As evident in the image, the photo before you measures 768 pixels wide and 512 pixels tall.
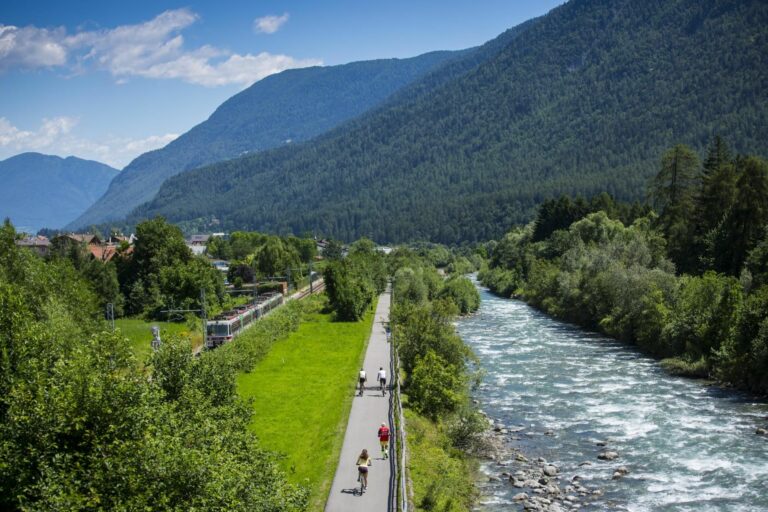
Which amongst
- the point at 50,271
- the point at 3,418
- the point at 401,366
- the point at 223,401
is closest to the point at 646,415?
the point at 401,366

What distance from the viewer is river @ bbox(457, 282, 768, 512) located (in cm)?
3178

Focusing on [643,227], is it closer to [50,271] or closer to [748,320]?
[748,320]

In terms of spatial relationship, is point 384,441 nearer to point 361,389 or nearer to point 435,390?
point 435,390

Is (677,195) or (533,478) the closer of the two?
(533,478)

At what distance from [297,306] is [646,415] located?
175ft

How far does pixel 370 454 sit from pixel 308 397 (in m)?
15.0

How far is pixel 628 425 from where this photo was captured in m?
41.5

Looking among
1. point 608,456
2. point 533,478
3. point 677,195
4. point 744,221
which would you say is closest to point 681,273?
point 744,221

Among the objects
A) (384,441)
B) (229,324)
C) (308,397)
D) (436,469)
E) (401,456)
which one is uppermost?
(229,324)

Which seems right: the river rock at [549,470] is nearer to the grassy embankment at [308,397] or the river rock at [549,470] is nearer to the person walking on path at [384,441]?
the person walking on path at [384,441]

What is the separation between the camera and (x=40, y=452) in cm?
1892

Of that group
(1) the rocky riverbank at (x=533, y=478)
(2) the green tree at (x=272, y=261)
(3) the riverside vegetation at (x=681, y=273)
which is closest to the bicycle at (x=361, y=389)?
(1) the rocky riverbank at (x=533, y=478)

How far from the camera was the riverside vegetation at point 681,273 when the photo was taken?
5325 centimetres

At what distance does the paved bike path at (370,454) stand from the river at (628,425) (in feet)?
17.2
